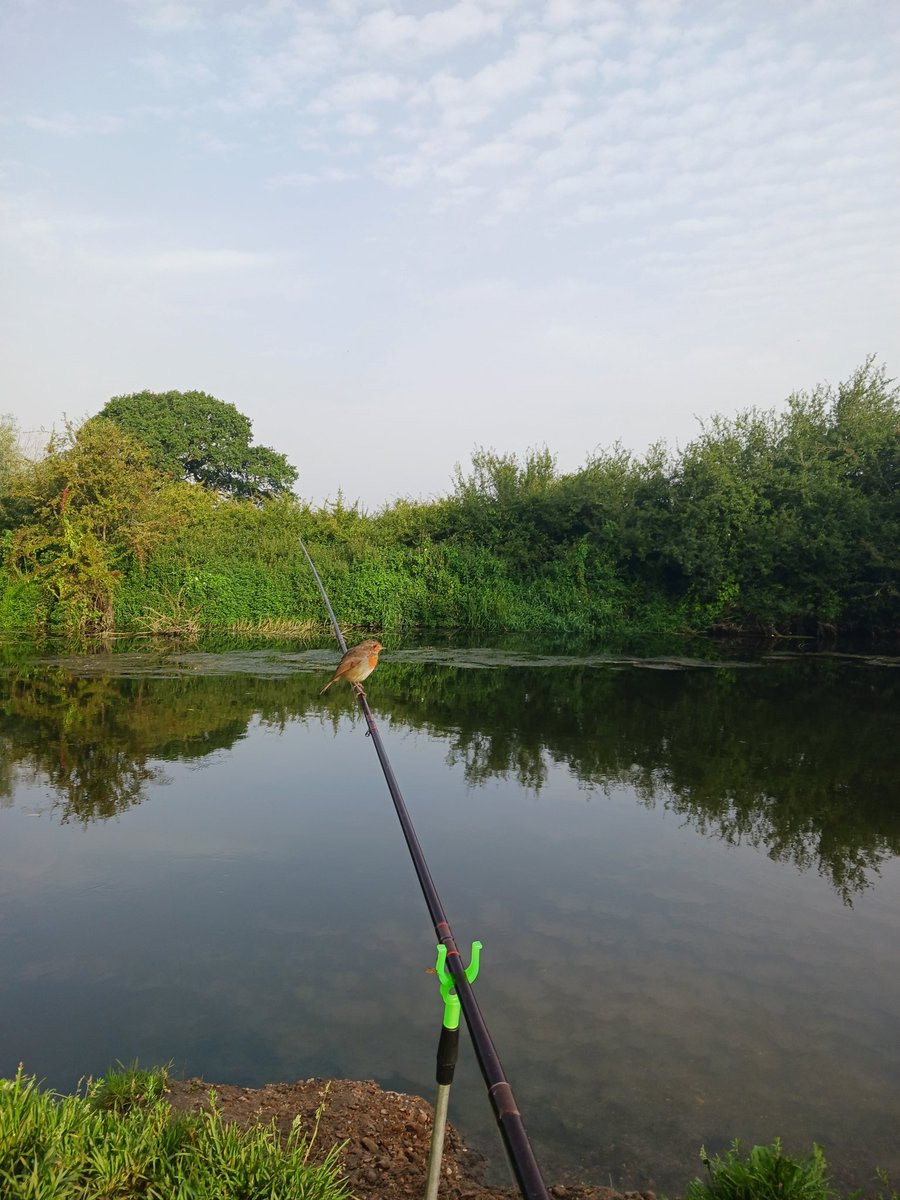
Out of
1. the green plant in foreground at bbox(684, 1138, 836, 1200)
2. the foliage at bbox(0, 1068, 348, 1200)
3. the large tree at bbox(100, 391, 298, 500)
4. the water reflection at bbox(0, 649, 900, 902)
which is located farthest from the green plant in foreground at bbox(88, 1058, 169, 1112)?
the large tree at bbox(100, 391, 298, 500)

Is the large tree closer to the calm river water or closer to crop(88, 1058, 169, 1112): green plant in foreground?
the calm river water

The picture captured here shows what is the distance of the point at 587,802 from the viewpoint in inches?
358

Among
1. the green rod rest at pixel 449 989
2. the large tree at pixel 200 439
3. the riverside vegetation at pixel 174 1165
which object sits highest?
the large tree at pixel 200 439

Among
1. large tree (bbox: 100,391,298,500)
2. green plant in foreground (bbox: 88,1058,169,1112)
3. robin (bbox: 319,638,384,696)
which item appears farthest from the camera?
large tree (bbox: 100,391,298,500)

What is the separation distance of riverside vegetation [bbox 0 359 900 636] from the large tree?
12.0m

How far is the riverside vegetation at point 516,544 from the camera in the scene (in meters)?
22.7

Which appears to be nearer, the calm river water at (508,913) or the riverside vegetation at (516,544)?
the calm river water at (508,913)

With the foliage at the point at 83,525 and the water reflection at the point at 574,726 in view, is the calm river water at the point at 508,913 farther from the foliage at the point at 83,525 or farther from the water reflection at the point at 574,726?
the foliage at the point at 83,525

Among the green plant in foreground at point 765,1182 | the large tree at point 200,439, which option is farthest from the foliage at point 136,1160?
the large tree at point 200,439

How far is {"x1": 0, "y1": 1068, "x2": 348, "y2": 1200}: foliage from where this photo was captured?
8.67 ft

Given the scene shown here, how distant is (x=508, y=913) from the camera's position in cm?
625

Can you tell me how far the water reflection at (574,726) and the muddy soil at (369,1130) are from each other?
447cm

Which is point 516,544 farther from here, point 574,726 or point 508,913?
point 508,913

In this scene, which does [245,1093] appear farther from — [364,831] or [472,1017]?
[364,831]
